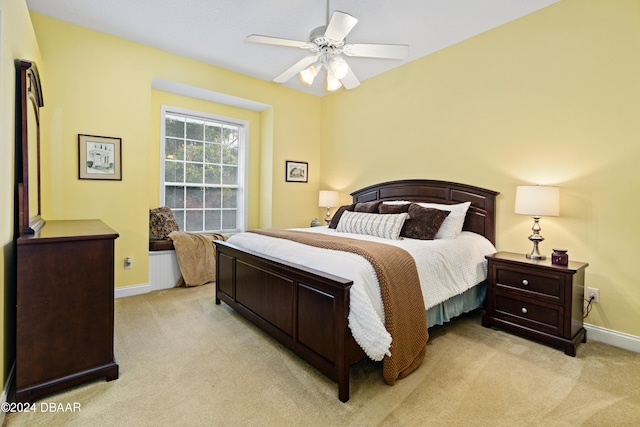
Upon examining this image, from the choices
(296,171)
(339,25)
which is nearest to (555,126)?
(339,25)

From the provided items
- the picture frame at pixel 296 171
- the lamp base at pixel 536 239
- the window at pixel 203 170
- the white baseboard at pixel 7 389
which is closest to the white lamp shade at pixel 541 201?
the lamp base at pixel 536 239

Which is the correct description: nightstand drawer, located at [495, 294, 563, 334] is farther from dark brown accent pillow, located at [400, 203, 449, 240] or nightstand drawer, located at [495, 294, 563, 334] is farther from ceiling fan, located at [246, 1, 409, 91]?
ceiling fan, located at [246, 1, 409, 91]

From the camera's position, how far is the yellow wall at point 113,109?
3113 mm

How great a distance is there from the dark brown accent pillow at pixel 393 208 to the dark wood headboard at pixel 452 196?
1.74 ft

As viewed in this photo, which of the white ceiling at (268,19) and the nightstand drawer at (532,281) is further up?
the white ceiling at (268,19)

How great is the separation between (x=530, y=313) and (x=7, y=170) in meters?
3.55

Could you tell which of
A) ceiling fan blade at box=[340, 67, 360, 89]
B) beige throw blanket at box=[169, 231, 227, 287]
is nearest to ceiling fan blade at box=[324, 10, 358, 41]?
ceiling fan blade at box=[340, 67, 360, 89]

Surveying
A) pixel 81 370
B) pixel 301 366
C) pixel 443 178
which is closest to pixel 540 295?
pixel 443 178

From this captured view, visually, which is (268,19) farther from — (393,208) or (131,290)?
(131,290)

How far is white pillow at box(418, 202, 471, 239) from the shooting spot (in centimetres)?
304

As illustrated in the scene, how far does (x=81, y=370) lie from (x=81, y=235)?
0.78 metres

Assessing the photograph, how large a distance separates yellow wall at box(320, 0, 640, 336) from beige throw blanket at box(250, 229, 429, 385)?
1616 mm

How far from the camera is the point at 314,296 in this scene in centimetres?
195

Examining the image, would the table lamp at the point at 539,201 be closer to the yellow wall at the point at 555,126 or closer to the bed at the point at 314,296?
the yellow wall at the point at 555,126
